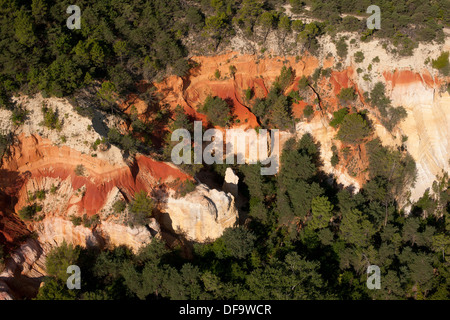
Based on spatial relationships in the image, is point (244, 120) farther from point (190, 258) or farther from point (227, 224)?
point (190, 258)

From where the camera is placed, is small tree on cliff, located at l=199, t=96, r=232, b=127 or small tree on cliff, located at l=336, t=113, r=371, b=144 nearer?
small tree on cliff, located at l=336, t=113, r=371, b=144

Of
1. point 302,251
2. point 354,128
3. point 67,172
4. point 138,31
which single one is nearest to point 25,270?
point 67,172

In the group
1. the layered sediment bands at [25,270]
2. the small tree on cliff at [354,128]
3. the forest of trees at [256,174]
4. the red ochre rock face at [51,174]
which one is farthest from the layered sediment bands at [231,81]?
the layered sediment bands at [25,270]

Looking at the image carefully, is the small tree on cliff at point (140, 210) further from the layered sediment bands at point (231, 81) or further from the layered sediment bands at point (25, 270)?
the layered sediment bands at point (231, 81)

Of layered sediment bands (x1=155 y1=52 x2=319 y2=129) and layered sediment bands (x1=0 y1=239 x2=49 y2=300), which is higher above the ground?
layered sediment bands (x1=155 y1=52 x2=319 y2=129)

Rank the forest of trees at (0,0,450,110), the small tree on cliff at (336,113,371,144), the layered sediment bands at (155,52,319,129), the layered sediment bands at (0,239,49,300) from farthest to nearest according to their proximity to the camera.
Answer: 1. the layered sediment bands at (155,52,319,129)
2. the small tree on cliff at (336,113,371,144)
3. the forest of trees at (0,0,450,110)
4. the layered sediment bands at (0,239,49,300)

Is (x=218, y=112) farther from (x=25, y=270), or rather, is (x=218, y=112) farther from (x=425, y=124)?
(x=25, y=270)

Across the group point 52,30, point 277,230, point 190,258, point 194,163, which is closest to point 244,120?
point 194,163

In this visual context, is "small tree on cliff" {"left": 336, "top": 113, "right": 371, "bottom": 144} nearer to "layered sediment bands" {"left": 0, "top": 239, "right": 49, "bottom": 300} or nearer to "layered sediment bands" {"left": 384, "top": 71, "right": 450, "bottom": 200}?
"layered sediment bands" {"left": 384, "top": 71, "right": 450, "bottom": 200}

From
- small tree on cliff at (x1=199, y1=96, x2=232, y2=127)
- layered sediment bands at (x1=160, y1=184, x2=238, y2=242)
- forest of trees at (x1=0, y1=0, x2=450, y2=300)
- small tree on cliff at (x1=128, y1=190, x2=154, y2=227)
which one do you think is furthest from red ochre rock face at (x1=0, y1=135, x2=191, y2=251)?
small tree on cliff at (x1=199, y1=96, x2=232, y2=127)
